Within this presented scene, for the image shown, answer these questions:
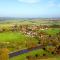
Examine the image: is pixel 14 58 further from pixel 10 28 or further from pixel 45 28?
pixel 45 28

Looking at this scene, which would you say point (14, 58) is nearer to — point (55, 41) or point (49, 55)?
point (49, 55)

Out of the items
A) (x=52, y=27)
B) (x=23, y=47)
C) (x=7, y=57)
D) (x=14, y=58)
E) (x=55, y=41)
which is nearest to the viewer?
→ (x=7, y=57)

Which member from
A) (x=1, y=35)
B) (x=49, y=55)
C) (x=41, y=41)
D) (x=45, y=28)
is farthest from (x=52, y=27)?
(x=1, y=35)

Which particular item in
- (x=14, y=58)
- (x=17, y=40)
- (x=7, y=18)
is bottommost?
(x=14, y=58)

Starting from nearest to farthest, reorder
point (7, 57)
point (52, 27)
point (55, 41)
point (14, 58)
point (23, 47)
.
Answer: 1. point (7, 57)
2. point (14, 58)
3. point (23, 47)
4. point (55, 41)
5. point (52, 27)

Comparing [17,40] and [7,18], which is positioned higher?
[7,18]

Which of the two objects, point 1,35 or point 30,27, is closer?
point 1,35
